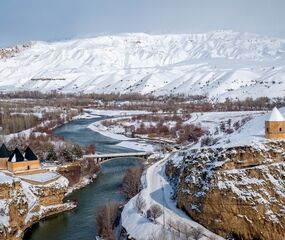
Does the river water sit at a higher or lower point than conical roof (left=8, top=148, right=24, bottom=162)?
lower

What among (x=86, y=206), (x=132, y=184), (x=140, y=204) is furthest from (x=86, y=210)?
(x=140, y=204)

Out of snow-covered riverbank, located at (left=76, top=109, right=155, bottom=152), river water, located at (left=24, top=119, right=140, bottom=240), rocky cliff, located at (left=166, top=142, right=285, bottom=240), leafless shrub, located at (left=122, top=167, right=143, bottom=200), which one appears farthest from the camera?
snow-covered riverbank, located at (left=76, top=109, right=155, bottom=152)

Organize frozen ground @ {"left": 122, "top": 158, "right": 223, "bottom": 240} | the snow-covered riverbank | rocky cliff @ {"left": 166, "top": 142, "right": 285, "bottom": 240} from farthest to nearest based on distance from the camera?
the snow-covered riverbank → frozen ground @ {"left": 122, "top": 158, "right": 223, "bottom": 240} → rocky cliff @ {"left": 166, "top": 142, "right": 285, "bottom": 240}

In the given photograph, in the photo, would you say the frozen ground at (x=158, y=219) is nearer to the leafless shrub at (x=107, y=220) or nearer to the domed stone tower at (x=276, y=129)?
the leafless shrub at (x=107, y=220)

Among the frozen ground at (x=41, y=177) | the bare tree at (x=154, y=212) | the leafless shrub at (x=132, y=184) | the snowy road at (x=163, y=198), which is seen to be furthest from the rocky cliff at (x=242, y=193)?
the frozen ground at (x=41, y=177)

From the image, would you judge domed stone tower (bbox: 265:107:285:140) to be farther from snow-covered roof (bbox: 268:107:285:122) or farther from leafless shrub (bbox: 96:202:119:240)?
leafless shrub (bbox: 96:202:119:240)

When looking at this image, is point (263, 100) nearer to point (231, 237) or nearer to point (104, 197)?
point (104, 197)

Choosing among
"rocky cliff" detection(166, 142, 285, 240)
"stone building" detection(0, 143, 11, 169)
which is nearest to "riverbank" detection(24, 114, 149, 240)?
"stone building" detection(0, 143, 11, 169)

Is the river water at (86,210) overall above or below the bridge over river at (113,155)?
below
